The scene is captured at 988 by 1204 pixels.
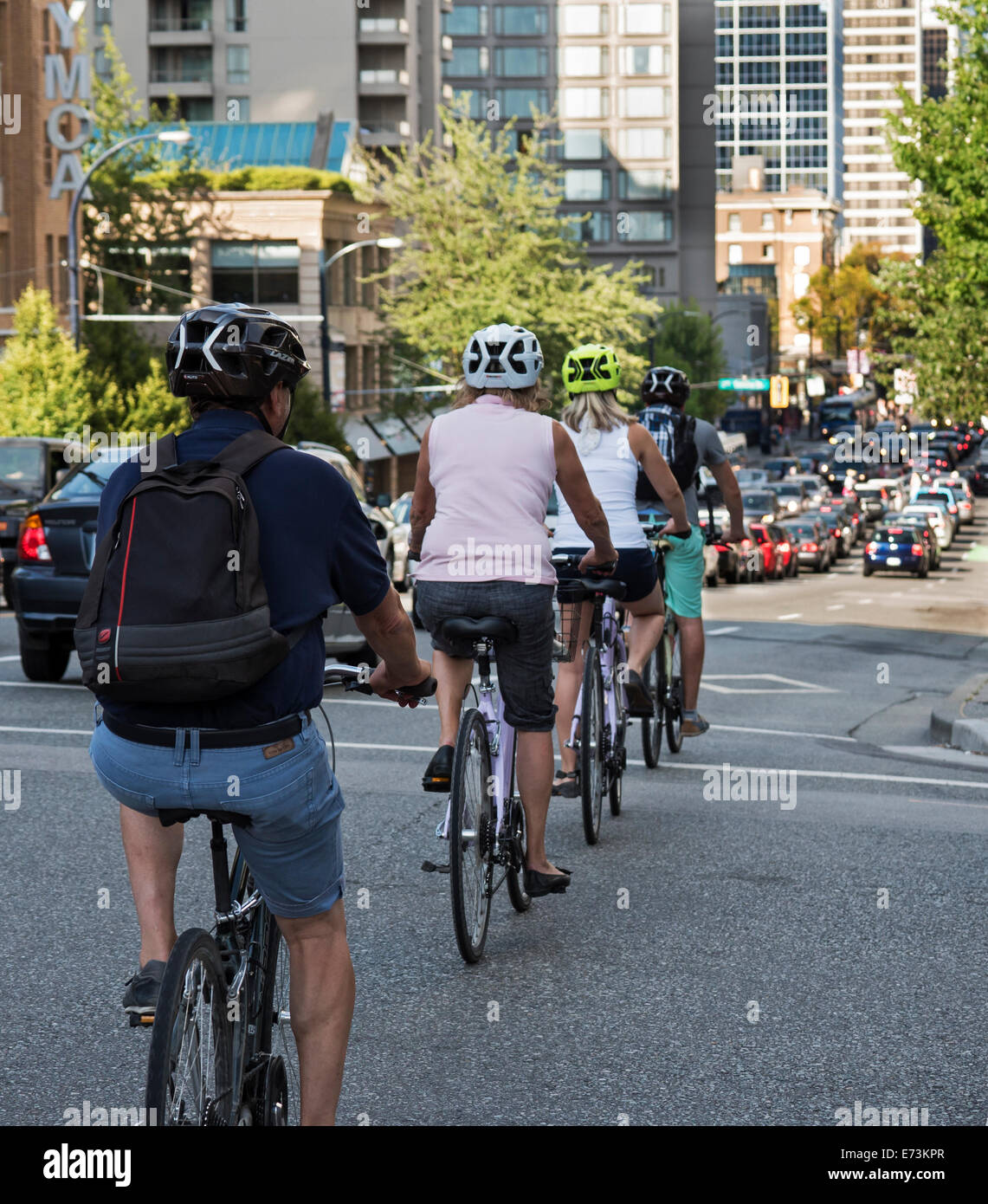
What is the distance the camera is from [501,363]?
6.41 m

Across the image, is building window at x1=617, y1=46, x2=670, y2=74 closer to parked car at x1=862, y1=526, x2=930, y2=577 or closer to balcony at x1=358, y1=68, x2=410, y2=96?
balcony at x1=358, y1=68, x2=410, y2=96

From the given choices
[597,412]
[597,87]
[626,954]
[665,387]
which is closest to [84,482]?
[665,387]

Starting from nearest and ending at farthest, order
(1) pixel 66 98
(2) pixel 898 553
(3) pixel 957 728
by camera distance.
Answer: (3) pixel 957 728 → (2) pixel 898 553 → (1) pixel 66 98

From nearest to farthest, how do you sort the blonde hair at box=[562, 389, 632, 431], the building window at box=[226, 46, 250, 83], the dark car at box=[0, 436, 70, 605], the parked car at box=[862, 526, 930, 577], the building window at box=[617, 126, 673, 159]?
the blonde hair at box=[562, 389, 632, 431] → the dark car at box=[0, 436, 70, 605] → the parked car at box=[862, 526, 930, 577] → the building window at box=[226, 46, 250, 83] → the building window at box=[617, 126, 673, 159]

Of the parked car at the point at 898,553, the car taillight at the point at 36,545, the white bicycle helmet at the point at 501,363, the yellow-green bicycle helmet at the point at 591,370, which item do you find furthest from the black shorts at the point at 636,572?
the parked car at the point at 898,553

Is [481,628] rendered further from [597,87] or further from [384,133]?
[597,87]

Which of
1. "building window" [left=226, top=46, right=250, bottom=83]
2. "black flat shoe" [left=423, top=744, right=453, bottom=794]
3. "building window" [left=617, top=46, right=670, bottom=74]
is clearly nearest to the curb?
"black flat shoe" [left=423, top=744, right=453, bottom=794]

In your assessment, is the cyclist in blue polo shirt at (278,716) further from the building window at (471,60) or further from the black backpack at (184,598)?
the building window at (471,60)

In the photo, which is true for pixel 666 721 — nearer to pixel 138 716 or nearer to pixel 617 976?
pixel 617 976

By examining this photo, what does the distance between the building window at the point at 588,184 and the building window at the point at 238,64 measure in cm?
4533

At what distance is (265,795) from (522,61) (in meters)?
129

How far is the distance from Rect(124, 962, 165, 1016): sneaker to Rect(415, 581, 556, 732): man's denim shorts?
260cm

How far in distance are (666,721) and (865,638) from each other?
1326cm

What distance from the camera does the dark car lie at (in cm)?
2727
